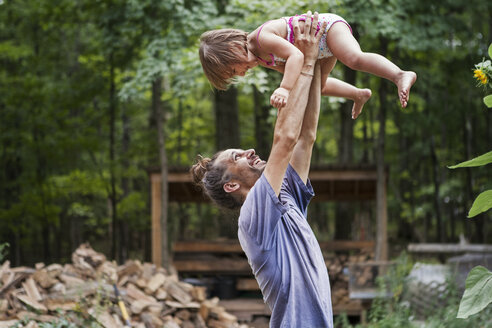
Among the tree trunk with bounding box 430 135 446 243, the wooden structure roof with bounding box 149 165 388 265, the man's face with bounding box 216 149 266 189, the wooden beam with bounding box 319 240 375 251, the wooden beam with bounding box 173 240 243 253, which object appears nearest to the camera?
the man's face with bounding box 216 149 266 189

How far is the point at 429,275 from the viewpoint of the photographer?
31.9 feet

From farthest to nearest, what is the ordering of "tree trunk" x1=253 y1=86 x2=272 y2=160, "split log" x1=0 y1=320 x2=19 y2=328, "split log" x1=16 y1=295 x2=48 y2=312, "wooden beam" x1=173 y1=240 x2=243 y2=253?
1. "tree trunk" x1=253 y1=86 x2=272 y2=160
2. "wooden beam" x1=173 y1=240 x2=243 y2=253
3. "split log" x1=16 y1=295 x2=48 y2=312
4. "split log" x1=0 y1=320 x2=19 y2=328

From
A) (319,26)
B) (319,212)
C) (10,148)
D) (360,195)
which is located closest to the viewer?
(319,26)

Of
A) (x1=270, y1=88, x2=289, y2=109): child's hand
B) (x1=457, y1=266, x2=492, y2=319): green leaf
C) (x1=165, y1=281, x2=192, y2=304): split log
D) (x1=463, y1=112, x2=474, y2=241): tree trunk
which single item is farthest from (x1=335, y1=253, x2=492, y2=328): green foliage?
(x1=463, y1=112, x2=474, y2=241): tree trunk

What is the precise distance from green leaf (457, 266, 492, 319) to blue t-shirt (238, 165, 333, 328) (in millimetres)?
611

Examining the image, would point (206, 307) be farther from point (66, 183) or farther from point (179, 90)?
point (66, 183)

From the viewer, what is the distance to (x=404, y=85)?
213cm

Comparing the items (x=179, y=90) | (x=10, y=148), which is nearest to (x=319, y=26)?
(x=179, y=90)

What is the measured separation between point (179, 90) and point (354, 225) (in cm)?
697

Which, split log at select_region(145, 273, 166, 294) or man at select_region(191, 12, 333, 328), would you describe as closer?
man at select_region(191, 12, 333, 328)

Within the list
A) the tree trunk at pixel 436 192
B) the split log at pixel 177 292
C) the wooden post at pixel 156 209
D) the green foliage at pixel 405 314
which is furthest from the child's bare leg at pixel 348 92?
the tree trunk at pixel 436 192

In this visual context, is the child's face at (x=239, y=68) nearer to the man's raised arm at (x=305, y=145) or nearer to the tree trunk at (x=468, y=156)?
the man's raised arm at (x=305, y=145)

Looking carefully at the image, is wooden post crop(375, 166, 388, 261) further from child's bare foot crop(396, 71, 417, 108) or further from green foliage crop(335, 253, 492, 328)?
child's bare foot crop(396, 71, 417, 108)

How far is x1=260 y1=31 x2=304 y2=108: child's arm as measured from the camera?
2.08 m
